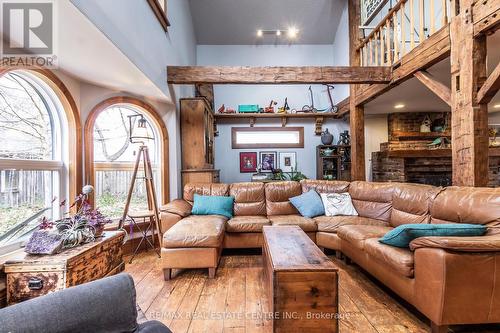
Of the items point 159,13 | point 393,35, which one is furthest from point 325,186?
point 159,13

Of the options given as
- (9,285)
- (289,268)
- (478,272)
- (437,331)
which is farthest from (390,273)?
(9,285)

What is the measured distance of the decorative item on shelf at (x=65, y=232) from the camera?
5.66 feet

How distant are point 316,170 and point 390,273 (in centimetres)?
393

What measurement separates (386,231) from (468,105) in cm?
148

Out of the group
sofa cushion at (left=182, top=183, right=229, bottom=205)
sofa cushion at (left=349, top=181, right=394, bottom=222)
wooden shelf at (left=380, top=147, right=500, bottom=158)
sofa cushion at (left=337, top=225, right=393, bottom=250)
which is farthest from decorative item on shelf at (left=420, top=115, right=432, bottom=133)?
sofa cushion at (left=182, top=183, right=229, bottom=205)

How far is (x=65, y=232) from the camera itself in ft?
6.22

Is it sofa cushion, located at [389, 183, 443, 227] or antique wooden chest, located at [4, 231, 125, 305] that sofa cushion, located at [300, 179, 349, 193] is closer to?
sofa cushion, located at [389, 183, 443, 227]

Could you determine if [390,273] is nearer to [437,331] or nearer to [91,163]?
[437,331]

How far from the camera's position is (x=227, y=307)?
2043mm

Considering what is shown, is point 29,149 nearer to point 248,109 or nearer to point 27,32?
point 27,32

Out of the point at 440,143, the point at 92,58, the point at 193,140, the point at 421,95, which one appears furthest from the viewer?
the point at 440,143

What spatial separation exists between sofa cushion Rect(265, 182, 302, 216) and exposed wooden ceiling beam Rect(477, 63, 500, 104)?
2282 millimetres

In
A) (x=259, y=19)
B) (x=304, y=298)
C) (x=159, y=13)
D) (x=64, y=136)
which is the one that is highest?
(x=259, y=19)

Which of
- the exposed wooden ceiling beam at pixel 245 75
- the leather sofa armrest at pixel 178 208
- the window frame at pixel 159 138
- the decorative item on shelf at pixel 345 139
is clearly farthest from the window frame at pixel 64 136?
the decorative item on shelf at pixel 345 139
